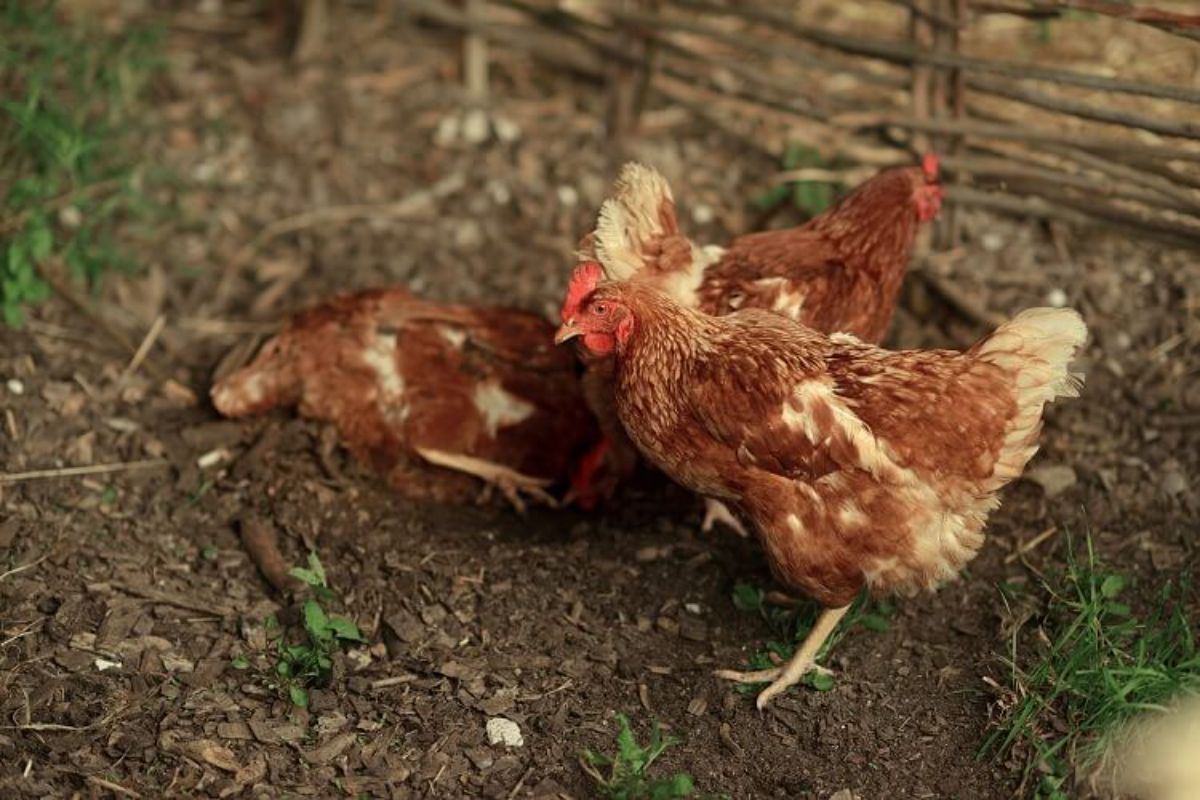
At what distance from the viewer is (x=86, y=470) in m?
3.80

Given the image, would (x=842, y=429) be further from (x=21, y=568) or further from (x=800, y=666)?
(x=21, y=568)

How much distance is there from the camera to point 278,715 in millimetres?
3111

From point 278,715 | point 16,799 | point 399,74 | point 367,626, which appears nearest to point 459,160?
point 399,74

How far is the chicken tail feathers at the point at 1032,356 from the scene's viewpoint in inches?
118

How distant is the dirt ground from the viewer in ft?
10.00

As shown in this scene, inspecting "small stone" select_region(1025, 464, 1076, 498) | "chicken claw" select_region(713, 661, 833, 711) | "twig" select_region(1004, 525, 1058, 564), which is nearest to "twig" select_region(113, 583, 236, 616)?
"chicken claw" select_region(713, 661, 833, 711)

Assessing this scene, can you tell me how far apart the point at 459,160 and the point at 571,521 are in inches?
75.0

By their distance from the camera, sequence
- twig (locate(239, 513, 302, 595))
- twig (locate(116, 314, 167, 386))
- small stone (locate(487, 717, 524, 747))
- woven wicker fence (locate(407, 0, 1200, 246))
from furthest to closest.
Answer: twig (locate(116, 314, 167, 386)) → woven wicker fence (locate(407, 0, 1200, 246)) → twig (locate(239, 513, 302, 595)) → small stone (locate(487, 717, 524, 747))

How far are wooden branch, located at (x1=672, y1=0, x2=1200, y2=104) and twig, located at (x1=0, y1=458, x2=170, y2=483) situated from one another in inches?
103

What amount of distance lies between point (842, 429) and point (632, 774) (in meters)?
0.97

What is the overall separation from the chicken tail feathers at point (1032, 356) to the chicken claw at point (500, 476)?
163 centimetres

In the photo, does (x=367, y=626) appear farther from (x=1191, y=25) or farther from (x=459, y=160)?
(x=1191, y=25)

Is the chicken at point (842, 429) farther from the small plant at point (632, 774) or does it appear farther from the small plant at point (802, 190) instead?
the small plant at point (802, 190)

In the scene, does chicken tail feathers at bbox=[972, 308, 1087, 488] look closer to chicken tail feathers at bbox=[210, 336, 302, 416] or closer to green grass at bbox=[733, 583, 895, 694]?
green grass at bbox=[733, 583, 895, 694]
